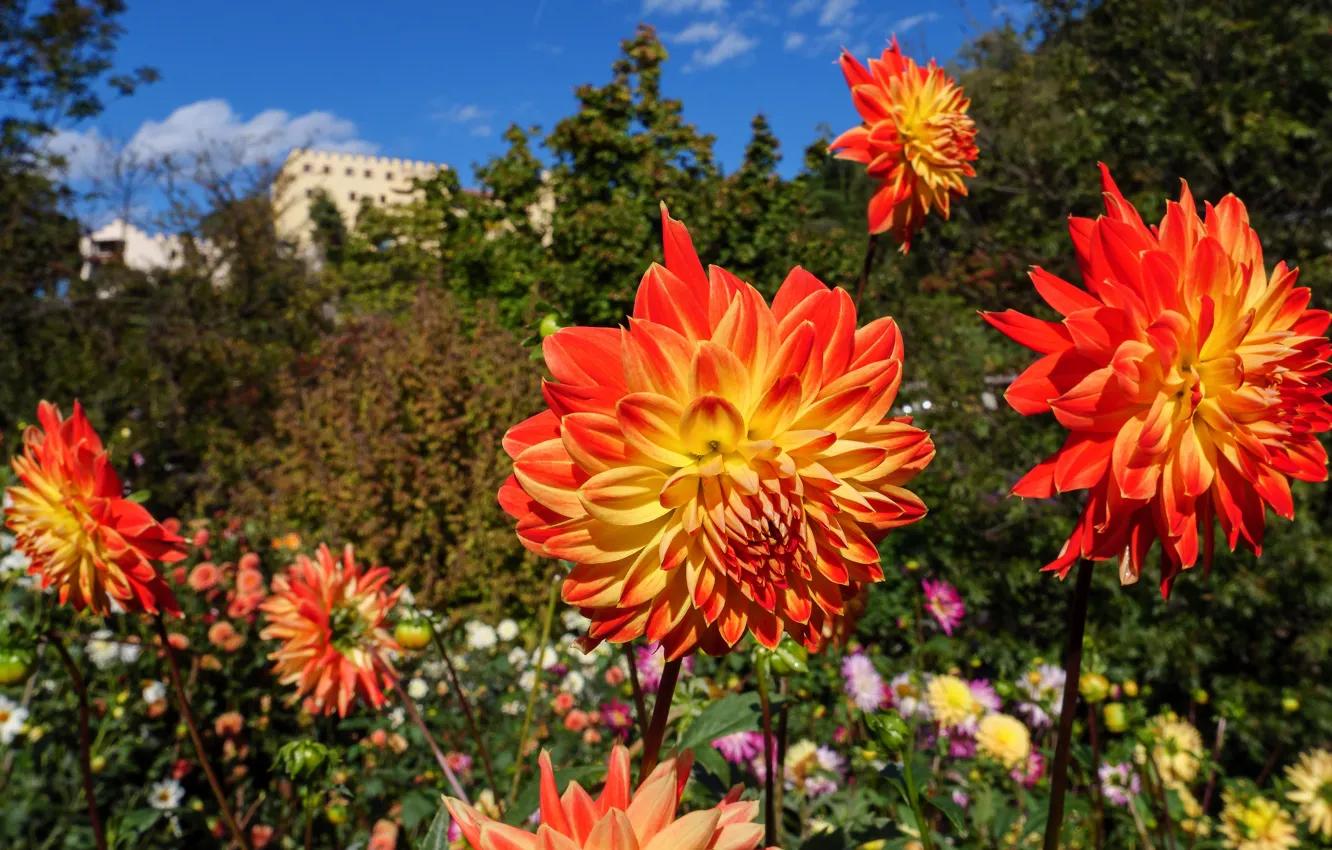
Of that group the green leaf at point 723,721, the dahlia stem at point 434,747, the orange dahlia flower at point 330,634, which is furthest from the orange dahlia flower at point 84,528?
the green leaf at point 723,721

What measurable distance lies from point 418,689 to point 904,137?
Result: 7.79 ft

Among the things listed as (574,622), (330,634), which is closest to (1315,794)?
(330,634)

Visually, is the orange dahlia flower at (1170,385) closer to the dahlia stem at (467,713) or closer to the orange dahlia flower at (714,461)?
the orange dahlia flower at (714,461)

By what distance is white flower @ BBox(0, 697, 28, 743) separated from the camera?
220 centimetres

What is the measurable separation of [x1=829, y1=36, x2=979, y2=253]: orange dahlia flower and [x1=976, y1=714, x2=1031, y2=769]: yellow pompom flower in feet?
4.50

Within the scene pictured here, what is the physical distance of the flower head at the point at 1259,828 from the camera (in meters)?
1.84

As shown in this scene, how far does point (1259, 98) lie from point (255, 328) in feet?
26.3

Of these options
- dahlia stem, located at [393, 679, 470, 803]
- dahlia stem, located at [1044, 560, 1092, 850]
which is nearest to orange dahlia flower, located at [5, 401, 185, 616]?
dahlia stem, located at [393, 679, 470, 803]

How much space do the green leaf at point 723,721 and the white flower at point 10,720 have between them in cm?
226

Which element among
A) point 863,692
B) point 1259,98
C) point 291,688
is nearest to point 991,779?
point 863,692

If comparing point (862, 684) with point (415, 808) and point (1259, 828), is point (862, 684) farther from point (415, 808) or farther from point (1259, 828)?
point (415, 808)

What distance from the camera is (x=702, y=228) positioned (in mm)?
6273

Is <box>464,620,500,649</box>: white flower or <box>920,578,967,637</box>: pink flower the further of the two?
<box>464,620,500,649</box>: white flower

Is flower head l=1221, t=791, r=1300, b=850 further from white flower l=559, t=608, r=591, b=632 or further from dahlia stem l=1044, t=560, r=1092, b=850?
white flower l=559, t=608, r=591, b=632
